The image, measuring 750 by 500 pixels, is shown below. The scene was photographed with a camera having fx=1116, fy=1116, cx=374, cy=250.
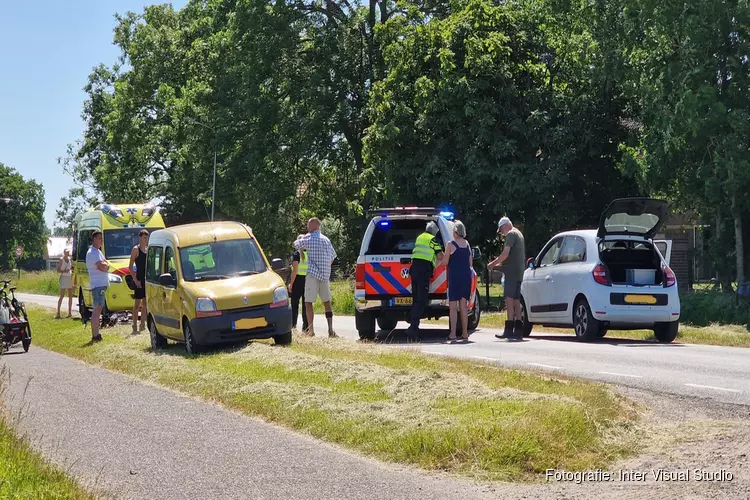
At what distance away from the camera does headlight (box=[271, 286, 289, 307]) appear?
55.0 ft

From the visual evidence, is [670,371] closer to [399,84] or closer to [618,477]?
[618,477]

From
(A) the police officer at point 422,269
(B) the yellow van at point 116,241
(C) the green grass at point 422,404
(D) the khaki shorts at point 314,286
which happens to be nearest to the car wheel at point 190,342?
(C) the green grass at point 422,404

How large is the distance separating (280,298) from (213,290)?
3.32ft

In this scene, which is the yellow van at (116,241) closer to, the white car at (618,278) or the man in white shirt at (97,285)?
the man in white shirt at (97,285)

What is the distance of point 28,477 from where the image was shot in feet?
25.5

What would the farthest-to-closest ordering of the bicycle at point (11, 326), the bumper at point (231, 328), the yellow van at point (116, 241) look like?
1. the yellow van at point (116, 241)
2. the bicycle at point (11, 326)
3. the bumper at point (231, 328)

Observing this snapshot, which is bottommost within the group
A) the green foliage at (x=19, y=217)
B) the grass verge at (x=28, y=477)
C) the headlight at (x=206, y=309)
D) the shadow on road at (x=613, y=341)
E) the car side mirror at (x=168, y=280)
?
the grass verge at (x=28, y=477)

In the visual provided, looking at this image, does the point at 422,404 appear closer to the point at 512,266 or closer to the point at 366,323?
the point at 512,266

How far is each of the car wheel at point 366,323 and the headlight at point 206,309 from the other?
3817 mm

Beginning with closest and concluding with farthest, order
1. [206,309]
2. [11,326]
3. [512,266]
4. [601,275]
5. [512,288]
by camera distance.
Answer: [206,309], [601,275], [512,266], [512,288], [11,326]

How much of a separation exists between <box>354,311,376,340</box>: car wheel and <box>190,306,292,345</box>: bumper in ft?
10.4

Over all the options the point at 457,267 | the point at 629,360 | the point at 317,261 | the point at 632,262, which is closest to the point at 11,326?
the point at 317,261

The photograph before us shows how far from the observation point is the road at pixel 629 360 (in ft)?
38.6

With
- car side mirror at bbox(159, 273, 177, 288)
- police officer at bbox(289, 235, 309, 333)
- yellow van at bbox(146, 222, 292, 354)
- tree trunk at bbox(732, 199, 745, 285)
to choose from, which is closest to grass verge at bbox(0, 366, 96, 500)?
yellow van at bbox(146, 222, 292, 354)
